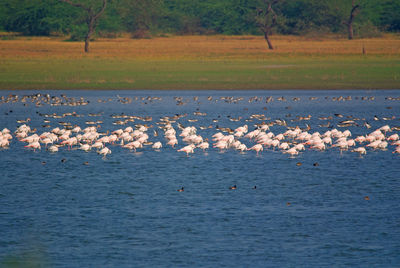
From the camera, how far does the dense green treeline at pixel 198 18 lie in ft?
309

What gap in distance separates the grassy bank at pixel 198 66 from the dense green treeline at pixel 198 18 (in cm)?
1218

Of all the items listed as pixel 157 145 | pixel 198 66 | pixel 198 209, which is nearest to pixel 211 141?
pixel 157 145

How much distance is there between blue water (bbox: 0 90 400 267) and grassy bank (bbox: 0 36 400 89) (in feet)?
65.8

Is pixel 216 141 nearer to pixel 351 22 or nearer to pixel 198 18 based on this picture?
pixel 351 22

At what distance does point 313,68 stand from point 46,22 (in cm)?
5007

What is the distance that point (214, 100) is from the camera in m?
40.9

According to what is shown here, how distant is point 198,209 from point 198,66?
1592 inches

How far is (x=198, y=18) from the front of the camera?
10500 cm

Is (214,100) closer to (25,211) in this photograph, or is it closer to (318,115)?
(318,115)

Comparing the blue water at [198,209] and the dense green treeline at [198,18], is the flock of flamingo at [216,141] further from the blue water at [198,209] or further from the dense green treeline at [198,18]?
the dense green treeline at [198,18]

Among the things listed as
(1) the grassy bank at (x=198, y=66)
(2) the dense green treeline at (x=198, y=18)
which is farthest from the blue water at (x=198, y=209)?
(2) the dense green treeline at (x=198, y=18)

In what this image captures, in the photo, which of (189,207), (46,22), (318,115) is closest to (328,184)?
(189,207)

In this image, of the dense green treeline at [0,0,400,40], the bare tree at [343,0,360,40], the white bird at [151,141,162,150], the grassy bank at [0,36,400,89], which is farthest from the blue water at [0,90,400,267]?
the dense green treeline at [0,0,400,40]

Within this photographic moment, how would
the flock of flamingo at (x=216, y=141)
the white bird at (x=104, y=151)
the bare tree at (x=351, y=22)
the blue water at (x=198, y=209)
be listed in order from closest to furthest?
the blue water at (x=198, y=209) → the white bird at (x=104, y=151) → the flock of flamingo at (x=216, y=141) → the bare tree at (x=351, y=22)
